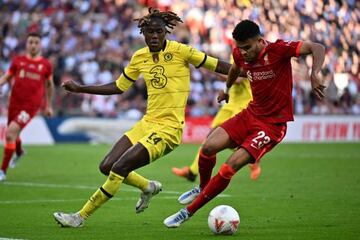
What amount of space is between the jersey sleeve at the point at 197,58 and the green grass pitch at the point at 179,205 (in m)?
2.05

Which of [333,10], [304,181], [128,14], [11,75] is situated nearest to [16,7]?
[128,14]

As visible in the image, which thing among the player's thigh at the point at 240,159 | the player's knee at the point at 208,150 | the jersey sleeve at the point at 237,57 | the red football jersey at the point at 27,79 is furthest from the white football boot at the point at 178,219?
the red football jersey at the point at 27,79

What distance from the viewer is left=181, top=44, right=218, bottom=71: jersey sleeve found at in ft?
37.2

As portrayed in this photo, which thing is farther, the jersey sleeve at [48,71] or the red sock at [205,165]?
the jersey sleeve at [48,71]

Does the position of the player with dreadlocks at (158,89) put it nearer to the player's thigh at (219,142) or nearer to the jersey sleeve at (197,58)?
the jersey sleeve at (197,58)

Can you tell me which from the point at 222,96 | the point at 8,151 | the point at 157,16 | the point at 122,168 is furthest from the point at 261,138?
the point at 8,151

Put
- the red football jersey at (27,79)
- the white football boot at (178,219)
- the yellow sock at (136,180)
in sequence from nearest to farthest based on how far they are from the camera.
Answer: the white football boot at (178,219), the yellow sock at (136,180), the red football jersey at (27,79)

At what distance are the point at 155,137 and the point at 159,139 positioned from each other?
0.06m

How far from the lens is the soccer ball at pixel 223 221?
10.1 meters

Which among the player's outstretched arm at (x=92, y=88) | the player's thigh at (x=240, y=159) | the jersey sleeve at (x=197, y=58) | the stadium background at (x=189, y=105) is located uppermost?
the jersey sleeve at (x=197, y=58)

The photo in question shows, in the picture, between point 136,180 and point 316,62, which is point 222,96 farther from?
point 316,62

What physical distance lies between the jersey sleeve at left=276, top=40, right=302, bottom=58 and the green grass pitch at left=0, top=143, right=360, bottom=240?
2088 mm

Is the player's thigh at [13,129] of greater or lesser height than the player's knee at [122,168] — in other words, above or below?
below

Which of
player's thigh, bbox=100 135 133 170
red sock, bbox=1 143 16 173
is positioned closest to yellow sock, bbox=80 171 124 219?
player's thigh, bbox=100 135 133 170
